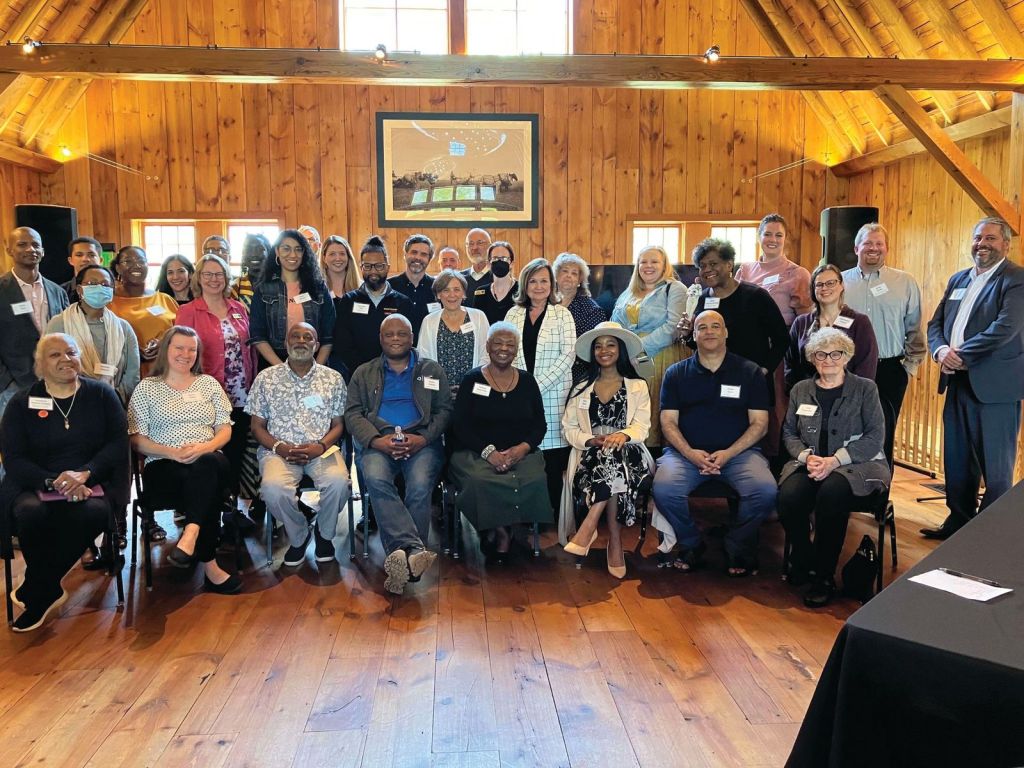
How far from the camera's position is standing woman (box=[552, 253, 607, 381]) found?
4113 millimetres

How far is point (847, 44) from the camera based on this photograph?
6.88 m

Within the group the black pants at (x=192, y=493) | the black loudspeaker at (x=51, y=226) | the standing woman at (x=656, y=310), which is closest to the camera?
the black pants at (x=192, y=493)

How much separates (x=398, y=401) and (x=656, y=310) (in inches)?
57.6

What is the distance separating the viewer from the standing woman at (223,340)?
3.88 meters

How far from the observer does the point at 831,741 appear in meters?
1.39

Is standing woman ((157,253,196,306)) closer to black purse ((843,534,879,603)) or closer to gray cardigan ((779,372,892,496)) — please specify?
gray cardigan ((779,372,892,496))

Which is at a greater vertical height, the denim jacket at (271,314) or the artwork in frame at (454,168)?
the artwork in frame at (454,168)

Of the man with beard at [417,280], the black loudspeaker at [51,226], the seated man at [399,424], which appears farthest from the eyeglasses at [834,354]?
the black loudspeaker at [51,226]

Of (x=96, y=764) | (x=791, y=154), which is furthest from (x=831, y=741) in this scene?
(x=791, y=154)

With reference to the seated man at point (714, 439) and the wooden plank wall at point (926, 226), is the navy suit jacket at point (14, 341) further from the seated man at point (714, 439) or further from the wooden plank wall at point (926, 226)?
the wooden plank wall at point (926, 226)

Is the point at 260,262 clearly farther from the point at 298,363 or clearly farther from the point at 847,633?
the point at 847,633

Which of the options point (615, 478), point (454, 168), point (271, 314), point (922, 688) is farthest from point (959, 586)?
point (454, 168)

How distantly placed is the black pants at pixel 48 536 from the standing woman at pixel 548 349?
2.04m

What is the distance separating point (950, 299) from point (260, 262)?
369 centimetres
